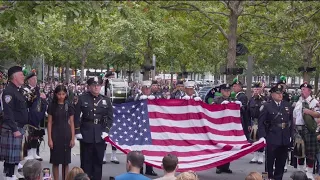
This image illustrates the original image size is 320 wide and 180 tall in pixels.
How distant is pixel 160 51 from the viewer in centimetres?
3030

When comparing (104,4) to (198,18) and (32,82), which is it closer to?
(32,82)

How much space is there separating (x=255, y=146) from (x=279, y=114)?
71 cm

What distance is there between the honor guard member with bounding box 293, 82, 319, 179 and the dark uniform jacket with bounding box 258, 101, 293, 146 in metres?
0.68

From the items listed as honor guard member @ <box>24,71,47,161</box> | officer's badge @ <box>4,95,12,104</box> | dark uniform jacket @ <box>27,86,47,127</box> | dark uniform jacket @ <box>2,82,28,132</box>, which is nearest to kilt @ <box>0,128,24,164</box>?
dark uniform jacket @ <box>2,82,28,132</box>

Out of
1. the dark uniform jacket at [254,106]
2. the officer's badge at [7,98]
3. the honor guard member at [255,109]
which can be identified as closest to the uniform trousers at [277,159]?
the honor guard member at [255,109]

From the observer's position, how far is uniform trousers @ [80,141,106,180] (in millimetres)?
9109

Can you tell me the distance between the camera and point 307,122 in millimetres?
10234

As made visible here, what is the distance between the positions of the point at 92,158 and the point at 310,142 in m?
4.13

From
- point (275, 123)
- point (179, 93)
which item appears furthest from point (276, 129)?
point (179, 93)

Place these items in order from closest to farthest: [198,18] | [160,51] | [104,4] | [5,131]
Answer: [104,4], [5,131], [198,18], [160,51]

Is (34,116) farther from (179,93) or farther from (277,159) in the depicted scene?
(277,159)

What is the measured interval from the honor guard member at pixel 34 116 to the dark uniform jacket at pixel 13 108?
1.23 metres

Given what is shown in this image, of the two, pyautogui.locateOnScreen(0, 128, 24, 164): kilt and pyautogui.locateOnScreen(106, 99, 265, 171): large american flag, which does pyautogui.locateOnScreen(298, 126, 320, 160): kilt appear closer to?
pyautogui.locateOnScreen(106, 99, 265, 171): large american flag

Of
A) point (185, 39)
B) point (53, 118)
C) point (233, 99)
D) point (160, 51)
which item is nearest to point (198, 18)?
point (185, 39)
